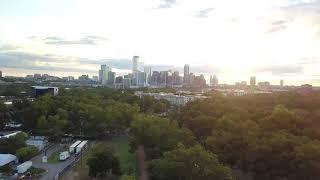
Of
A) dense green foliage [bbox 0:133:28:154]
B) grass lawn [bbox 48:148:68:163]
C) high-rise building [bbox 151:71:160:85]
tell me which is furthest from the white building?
high-rise building [bbox 151:71:160:85]

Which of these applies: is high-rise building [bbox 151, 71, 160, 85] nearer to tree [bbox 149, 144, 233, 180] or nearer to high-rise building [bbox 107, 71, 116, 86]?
high-rise building [bbox 107, 71, 116, 86]

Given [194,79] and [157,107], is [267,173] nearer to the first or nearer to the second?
[157,107]

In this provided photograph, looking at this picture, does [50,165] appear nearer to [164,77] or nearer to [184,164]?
[184,164]

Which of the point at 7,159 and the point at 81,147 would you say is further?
the point at 81,147

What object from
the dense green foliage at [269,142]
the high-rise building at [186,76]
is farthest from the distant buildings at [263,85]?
the dense green foliage at [269,142]

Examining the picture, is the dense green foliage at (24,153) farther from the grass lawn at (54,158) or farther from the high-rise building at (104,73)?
the high-rise building at (104,73)

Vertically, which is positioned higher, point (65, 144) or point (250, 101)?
point (250, 101)

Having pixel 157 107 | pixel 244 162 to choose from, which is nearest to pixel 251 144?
pixel 244 162

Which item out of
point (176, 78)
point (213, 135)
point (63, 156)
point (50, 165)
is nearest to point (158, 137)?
point (213, 135)
